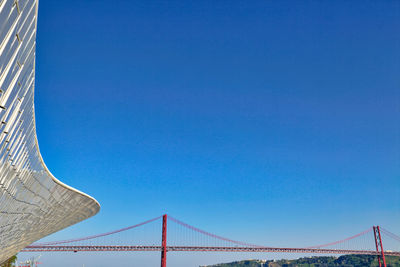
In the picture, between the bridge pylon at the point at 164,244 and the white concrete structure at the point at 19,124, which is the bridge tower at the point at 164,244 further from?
the white concrete structure at the point at 19,124

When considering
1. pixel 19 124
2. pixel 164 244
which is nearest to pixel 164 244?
pixel 164 244

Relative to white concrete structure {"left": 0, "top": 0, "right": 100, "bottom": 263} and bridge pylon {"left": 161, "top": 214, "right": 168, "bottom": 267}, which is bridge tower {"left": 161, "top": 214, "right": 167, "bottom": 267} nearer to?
bridge pylon {"left": 161, "top": 214, "right": 168, "bottom": 267}

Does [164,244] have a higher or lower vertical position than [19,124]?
higher

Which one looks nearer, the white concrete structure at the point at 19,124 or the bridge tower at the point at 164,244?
the white concrete structure at the point at 19,124

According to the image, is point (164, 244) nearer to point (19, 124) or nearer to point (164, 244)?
point (164, 244)

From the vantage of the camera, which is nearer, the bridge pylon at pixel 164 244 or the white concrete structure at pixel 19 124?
the white concrete structure at pixel 19 124

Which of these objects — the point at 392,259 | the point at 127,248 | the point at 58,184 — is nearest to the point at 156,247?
the point at 127,248

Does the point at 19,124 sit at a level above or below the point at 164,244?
below

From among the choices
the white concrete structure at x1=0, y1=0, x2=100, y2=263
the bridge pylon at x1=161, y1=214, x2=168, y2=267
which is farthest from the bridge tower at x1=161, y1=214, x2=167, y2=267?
the white concrete structure at x1=0, y1=0, x2=100, y2=263

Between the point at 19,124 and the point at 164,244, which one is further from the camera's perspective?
the point at 164,244

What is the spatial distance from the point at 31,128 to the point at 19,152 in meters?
1.03

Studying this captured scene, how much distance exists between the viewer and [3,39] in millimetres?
5543

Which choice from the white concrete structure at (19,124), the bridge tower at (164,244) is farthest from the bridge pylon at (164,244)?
the white concrete structure at (19,124)

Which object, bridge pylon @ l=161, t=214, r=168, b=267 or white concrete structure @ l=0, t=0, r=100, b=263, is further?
bridge pylon @ l=161, t=214, r=168, b=267
